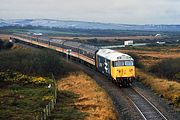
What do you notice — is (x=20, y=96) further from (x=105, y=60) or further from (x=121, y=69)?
(x=105, y=60)

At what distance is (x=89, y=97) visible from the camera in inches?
1483

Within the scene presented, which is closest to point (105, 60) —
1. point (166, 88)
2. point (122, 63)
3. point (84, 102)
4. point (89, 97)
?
point (122, 63)

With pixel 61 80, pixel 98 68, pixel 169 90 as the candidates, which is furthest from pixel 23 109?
pixel 98 68

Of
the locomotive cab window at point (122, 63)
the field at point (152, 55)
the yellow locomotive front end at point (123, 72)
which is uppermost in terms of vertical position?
the locomotive cab window at point (122, 63)

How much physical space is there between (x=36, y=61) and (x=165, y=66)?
2061 centimetres

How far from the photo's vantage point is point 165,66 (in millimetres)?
59406

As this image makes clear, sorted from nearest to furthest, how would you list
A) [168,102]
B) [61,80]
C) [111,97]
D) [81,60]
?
1. [168,102]
2. [111,97]
3. [61,80]
4. [81,60]

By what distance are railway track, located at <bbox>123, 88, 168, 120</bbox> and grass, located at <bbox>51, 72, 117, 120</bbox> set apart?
7.51 feet

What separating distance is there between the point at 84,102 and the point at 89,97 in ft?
7.19

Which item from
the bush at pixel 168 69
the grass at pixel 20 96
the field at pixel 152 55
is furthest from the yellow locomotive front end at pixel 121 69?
the field at pixel 152 55

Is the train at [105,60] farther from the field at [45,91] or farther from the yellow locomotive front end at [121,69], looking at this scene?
the field at [45,91]

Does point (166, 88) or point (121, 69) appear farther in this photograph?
point (121, 69)

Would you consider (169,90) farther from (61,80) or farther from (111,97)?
(61,80)

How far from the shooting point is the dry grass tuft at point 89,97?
29.5 meters
